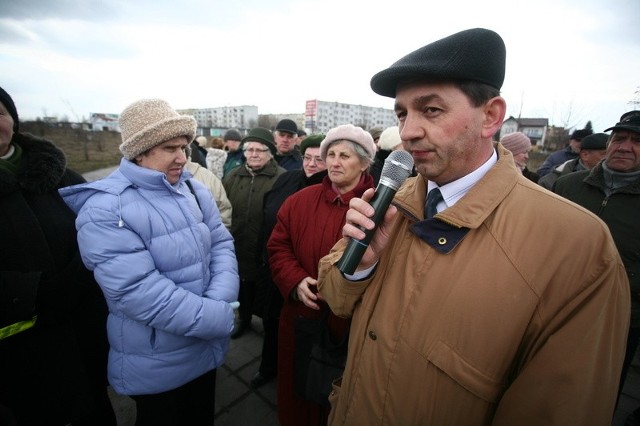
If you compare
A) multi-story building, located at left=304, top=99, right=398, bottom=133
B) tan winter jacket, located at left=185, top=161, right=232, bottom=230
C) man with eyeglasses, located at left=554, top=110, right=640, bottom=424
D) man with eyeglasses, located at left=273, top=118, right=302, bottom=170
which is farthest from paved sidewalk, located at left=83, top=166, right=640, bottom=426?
multi-story building, located at left=304, top=99, right=398, bottom=133

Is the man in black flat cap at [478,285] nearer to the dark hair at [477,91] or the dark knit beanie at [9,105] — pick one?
the dark hair at [477,91]

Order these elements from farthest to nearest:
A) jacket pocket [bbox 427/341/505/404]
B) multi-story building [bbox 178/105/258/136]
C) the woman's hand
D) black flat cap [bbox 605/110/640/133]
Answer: multi-story building [bbox 178/105/258/136] → black flat cap [bbox 605/110/640/133] → the woman's hand → jacket pocket [bbox 427/341/505/404]

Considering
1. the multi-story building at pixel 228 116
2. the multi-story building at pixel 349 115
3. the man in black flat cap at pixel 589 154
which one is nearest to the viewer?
the man in black flat cap at pixel 589 154

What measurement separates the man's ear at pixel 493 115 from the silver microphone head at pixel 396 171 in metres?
0.31

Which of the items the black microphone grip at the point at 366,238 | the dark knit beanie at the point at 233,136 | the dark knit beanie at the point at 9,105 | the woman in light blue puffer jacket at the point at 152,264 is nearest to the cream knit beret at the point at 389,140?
the woman in light blue puffer jacket at the point at 152,264

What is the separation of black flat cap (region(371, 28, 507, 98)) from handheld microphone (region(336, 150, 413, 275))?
1.20ft

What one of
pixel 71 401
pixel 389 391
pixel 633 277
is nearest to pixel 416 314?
pixel 389 391

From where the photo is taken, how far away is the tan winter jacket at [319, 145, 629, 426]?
91cm

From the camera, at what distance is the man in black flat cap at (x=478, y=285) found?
0.92 m

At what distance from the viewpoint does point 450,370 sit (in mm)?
1070

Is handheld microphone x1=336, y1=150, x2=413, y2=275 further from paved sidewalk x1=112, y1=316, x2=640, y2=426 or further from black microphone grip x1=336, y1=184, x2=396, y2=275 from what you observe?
paved sidewalk x1=112, y1=316, x2=640, y2=426

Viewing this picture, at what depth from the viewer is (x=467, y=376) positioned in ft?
3.44

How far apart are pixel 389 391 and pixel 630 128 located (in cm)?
333

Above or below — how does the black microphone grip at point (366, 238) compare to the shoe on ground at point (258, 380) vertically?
above
